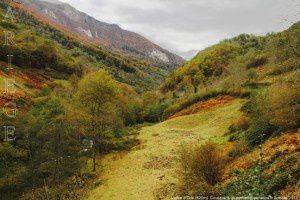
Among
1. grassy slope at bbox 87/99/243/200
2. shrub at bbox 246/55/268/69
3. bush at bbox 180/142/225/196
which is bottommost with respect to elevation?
grassy slope at bbox 87/99/243/200

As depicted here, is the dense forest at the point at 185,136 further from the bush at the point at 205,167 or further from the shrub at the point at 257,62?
the shrub at the point at 257,62

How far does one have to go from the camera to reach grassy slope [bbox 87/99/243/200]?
1510 inches

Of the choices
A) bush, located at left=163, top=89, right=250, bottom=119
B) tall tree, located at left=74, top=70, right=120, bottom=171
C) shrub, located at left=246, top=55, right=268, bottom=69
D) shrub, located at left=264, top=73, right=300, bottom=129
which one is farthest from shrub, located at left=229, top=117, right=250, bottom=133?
shrub, located at left=246, top=55, right=268, bottom=69

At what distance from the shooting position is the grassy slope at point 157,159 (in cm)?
3834

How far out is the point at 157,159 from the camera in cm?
4741

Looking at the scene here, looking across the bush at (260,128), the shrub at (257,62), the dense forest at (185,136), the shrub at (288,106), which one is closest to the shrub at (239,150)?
the dense forest at (185,136)

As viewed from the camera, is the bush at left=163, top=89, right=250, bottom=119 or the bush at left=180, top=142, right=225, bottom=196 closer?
the bush at left=180, top=142, right=225, bottom=196

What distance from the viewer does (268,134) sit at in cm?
3359

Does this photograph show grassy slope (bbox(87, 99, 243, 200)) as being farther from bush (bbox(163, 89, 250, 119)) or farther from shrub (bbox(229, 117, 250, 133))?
bush (bbox(163, 89, 250, 119))

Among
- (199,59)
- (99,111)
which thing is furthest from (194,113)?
(199,59)

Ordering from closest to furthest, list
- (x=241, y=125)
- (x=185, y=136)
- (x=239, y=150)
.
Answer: (x=239, y=150), (x=241, y=125), (x=185, y=136)

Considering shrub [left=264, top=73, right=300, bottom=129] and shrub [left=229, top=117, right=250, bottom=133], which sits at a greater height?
shrub [left=264, top=73, right=300, bottom=129]

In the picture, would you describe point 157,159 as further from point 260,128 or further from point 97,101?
point 260,128

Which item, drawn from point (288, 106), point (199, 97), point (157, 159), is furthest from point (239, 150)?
point (199, 97)
